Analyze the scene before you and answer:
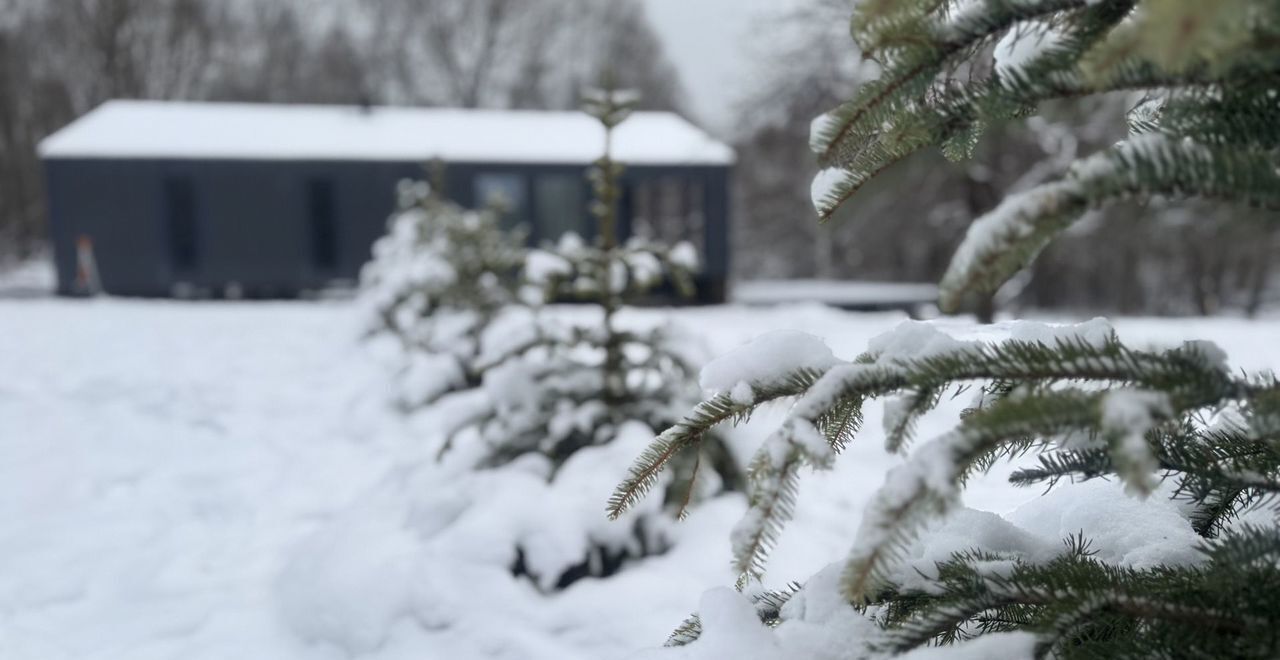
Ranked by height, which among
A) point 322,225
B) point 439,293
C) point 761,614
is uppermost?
point 761,614

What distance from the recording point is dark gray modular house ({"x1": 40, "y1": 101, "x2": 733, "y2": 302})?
14.5 metres

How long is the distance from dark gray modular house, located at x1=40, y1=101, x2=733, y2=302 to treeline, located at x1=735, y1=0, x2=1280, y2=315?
2106mm

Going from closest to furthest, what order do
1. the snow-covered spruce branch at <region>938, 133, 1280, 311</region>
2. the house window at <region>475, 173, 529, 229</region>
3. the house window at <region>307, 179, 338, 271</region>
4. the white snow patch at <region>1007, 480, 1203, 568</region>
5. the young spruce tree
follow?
the snow-covered spruce branch at <region>938, 133, 1280, 311</region>
the white snow patch at <region>1007, 480, 1203, 568</region>
the young spruce tree
the house window at <region>307, 179, 338, 271</region>
the house window at <region>475, 173, 529, 229</region>

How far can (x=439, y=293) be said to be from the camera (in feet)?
24.4

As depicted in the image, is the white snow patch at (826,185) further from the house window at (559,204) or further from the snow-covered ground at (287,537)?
the house window at (559,204)

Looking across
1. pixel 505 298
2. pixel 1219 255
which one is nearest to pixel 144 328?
pixel 505 298

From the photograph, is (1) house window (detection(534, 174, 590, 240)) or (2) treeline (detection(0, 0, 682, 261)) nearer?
(1) house window (detection(534, 174, 590, 240))

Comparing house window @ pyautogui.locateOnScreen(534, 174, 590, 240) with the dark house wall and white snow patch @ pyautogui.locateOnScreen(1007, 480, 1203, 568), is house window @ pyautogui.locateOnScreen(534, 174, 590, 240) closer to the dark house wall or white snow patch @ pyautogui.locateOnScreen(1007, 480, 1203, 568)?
the dark house wall

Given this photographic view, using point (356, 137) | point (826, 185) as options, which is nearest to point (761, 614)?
point (826, 185)

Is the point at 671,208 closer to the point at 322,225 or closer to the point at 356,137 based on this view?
the point at 356,137

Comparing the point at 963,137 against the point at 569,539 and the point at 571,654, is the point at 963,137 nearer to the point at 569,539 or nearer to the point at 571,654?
the point at 571,654

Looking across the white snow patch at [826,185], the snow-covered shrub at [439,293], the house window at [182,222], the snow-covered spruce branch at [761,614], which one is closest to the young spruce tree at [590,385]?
the snow-covered shrub at [439,293]

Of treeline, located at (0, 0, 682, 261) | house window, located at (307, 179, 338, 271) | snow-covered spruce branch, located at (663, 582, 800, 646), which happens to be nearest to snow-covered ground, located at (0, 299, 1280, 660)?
snow-covered spruce branch, located at (663, 582, 800, 646)

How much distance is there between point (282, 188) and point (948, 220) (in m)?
11.7
